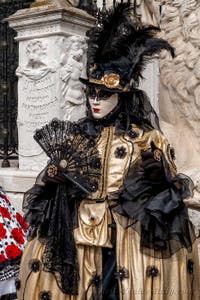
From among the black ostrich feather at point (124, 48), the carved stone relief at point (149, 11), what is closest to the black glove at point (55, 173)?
the black ostrich feather at point (124, 48)

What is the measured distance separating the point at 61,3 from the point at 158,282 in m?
3.17

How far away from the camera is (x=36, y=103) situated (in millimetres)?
5984

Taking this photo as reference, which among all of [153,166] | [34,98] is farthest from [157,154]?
[34,98]

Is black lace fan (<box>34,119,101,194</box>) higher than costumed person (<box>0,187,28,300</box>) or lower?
higher

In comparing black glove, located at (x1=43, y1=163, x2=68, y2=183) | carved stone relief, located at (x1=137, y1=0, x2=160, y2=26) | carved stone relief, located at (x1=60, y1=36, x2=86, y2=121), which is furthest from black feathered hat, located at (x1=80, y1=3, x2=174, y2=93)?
carved stone relief, located at (x1=137, y1=0, x2=160, y2=26)

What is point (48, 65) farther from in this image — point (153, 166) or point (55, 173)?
point (153, 166)

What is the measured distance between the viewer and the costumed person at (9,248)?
4117 millimetres

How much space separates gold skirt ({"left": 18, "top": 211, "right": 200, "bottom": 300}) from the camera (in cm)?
354

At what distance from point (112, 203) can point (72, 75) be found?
2379 millimetres

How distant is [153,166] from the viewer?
3484mm

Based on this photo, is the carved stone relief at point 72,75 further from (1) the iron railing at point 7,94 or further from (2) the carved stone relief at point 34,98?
(1) the iron railing at point 7,94
